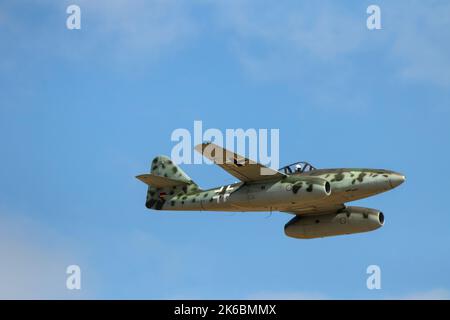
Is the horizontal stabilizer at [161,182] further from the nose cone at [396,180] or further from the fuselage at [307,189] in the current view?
the nose cone at [396,180]

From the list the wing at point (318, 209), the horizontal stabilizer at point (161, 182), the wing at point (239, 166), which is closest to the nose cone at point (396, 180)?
the wing at point (318, 209)

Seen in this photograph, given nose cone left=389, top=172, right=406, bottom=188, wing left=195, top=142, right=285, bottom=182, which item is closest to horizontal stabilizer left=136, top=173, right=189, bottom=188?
wing left=195, top=142, right=285, bottom=182

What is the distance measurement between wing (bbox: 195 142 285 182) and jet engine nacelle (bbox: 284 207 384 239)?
6357mm

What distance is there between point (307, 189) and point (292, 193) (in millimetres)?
945

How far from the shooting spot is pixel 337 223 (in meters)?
58.1

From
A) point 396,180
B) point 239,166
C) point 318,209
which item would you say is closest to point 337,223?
point 318,209

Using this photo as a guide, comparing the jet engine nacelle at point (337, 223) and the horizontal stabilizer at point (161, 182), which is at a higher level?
the horizontal stabilizer at point (161, 182)

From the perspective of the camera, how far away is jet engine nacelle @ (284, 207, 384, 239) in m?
57.7

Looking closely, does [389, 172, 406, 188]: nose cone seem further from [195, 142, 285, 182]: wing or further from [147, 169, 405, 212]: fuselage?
[195, 142, 285, 182]: wing

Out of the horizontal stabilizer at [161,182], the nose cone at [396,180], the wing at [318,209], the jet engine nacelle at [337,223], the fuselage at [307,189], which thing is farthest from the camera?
the horizontal stabilizer at [161,182]

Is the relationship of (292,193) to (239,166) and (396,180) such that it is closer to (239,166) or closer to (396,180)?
(239,166)

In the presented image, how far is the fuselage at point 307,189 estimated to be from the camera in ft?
171

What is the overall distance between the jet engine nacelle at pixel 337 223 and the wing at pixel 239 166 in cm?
636
